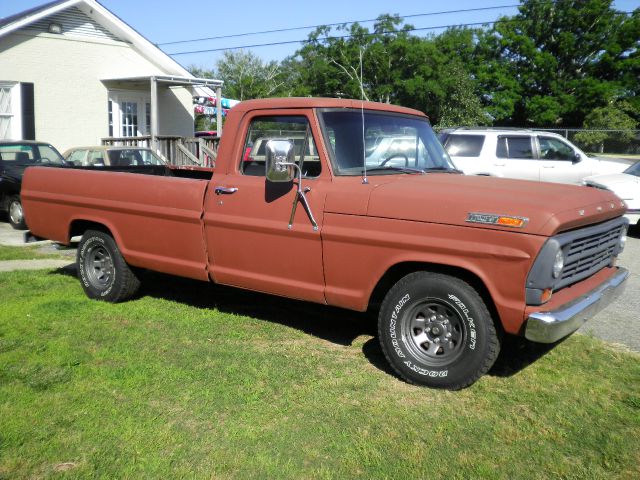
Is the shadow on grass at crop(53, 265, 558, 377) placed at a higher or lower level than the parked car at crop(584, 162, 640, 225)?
lower

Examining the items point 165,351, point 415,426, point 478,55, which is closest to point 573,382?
point 415,426

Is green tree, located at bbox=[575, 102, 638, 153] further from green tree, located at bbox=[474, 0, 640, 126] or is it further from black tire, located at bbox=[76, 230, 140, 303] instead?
→ black tire, located at bbox=[76, 230, 140, 303]

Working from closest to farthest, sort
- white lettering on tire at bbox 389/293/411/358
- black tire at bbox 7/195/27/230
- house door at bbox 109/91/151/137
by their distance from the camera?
white lettering on tire at bbox 389/293/411/358, black tire at bbox 7/195/27/230, house door at bbox 109/91/151/137

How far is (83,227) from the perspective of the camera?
6.72 metres

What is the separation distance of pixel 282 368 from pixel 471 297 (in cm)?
153

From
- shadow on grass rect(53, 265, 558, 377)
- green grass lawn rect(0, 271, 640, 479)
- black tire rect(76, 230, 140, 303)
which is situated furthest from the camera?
black tire rect(76, 230, 140, 303)

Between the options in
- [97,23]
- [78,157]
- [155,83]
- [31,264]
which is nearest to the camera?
[31,264]

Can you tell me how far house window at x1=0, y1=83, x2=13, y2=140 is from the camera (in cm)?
1709

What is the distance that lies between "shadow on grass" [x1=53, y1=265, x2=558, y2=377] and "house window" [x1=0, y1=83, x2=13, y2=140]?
11.0m

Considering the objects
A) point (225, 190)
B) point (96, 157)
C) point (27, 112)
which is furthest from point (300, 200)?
point (27, 112)

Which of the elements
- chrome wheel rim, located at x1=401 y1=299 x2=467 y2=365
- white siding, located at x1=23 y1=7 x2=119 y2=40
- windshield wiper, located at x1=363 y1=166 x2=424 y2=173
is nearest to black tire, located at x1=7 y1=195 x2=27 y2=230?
white siding, located at x1=23 y1=7 x2=119 y2=40

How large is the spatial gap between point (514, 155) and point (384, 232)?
31.9 feet

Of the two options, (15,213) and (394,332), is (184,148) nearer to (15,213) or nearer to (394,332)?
(15,213)

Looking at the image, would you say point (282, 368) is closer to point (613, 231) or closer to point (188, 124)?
point (613, 231)
